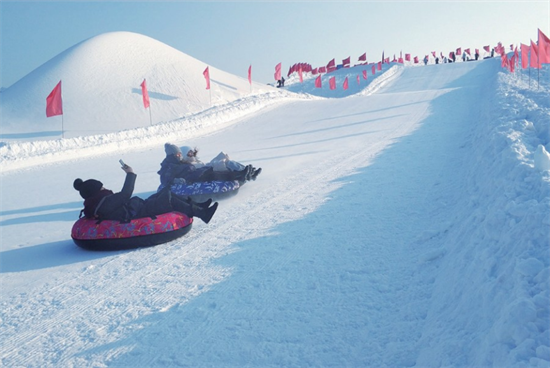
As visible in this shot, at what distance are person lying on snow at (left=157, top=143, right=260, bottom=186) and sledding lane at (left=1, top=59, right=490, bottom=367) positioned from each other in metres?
0.60

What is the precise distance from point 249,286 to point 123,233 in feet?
7.99

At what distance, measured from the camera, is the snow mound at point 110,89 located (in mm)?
29828

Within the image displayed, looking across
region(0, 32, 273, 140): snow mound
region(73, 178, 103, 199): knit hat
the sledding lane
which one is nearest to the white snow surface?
the sledding lane

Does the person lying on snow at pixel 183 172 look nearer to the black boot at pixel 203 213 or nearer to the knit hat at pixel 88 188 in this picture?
the black boot at pixel 203 213

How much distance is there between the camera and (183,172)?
30.2 feet

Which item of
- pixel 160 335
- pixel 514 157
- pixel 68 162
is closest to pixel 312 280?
pixel 160 335

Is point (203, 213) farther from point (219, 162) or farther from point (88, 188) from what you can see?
point (219, 162)

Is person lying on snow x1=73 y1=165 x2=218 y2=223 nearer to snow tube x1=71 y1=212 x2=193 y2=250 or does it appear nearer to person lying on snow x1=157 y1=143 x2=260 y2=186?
snow tube x1=71 y1=212 x2=193 y2=250

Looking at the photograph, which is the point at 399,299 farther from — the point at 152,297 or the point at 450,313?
the point at 152,297

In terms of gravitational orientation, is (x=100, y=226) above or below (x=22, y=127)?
below

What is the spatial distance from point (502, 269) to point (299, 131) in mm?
16597

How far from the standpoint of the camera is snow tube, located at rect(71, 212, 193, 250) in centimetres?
643

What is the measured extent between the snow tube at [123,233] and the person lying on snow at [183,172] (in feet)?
8.55

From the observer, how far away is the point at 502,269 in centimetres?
319
